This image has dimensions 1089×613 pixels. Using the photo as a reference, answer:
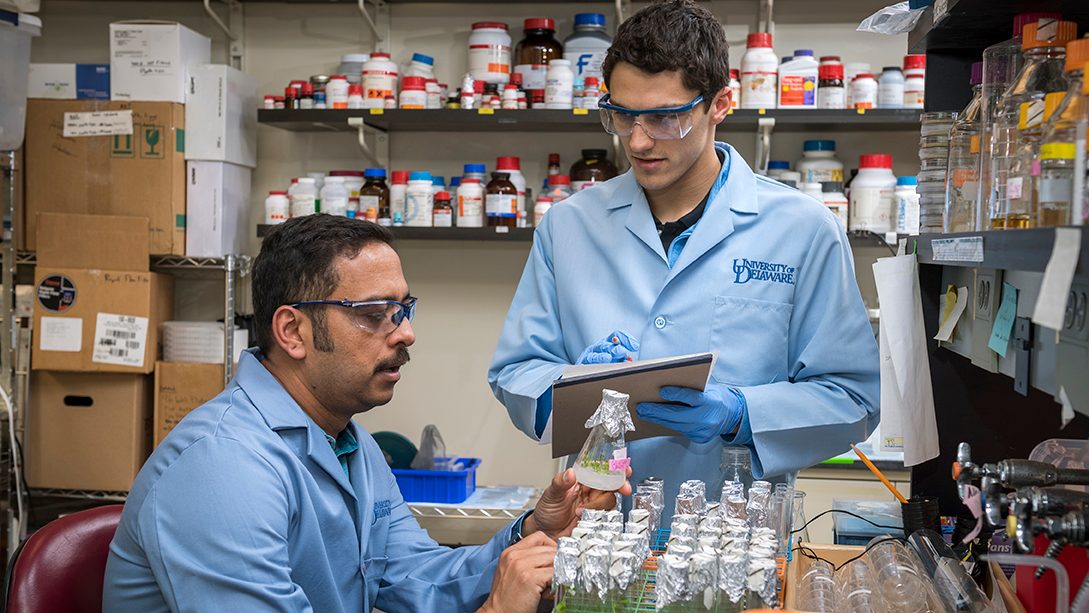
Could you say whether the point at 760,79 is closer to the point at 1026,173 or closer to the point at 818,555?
the point at 818,555

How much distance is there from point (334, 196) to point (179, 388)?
925 mm

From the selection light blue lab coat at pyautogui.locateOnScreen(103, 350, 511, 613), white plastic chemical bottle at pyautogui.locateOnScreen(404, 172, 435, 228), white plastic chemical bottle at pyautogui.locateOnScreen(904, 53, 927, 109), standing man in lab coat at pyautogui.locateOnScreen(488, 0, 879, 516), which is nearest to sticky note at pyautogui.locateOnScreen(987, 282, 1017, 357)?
standing man in lab coat at pyautogui.locateOnScreen(488, 0, 879, 516)

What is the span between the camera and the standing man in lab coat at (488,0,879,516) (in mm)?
1884

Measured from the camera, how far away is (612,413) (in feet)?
5.13

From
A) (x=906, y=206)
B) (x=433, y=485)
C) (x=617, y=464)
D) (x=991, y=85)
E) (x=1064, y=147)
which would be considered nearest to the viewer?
(x=1064, y=147)

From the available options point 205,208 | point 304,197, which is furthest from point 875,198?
point 205,208

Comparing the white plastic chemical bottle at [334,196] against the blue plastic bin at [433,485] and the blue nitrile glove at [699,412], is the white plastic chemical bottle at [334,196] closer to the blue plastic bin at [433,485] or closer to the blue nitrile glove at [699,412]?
the blue plastic bin at [433,485]

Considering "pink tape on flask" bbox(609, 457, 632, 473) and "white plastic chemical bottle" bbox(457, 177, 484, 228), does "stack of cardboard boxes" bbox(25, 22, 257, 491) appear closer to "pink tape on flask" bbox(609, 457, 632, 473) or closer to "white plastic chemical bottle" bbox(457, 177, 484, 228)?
"white plastic chemical bottle" bbox(457, 177, 484, 228)

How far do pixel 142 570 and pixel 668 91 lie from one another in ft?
3.83

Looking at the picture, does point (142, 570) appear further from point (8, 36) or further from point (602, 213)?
point (8, 36)

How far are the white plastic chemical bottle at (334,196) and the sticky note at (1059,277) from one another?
3289mm

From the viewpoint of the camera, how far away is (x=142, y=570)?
1560 mm

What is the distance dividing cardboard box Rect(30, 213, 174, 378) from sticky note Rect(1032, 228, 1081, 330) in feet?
11.7

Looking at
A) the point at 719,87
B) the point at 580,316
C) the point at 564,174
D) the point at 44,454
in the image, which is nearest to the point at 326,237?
the point at 580,316
